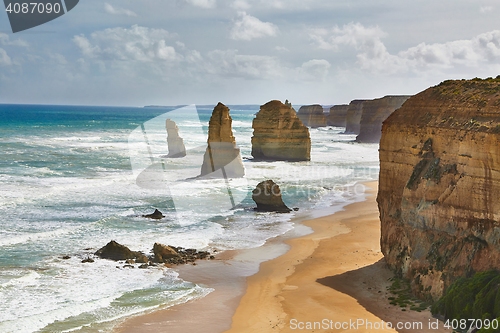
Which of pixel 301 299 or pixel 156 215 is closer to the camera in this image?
pixel 301 299

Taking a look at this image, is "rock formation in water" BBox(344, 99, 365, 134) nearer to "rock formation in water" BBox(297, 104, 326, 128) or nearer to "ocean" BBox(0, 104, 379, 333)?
"rock formation in water" BBox(297, 104, 326, 128)

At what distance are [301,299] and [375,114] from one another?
77779 millimetres

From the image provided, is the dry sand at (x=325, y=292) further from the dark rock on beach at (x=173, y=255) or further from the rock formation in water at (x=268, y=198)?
the rock formation in water at (x=268, y=198)

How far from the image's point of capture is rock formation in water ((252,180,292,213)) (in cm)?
3422

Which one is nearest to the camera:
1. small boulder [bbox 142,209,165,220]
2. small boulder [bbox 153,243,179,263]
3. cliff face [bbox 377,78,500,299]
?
cliff face [bbox 377,78,500,299]

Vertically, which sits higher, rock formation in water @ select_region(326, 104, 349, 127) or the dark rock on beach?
rock formation in water @ select_region(326, 104, 349, 127)

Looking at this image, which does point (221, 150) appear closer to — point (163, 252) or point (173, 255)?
point (173, 255)

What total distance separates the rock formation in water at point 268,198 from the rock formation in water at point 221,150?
1173cm

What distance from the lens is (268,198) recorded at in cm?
3425

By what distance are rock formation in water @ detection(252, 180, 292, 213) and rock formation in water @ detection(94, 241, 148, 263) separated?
12.2 meters

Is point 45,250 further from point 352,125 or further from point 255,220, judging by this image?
point 352,125

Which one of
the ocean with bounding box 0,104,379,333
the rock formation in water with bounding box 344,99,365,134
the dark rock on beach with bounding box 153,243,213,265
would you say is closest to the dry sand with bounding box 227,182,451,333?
the ocean with bounding box 0,104,379,333

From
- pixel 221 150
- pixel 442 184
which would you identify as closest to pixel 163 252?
pixel 442 184

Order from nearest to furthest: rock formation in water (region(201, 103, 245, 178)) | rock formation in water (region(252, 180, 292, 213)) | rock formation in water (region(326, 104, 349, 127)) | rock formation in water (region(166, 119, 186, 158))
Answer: rock formation in water (region(252, 180, 292, 213))
rock formation in water (region(201, 103, 245, 178))
rock formation in water (region(166, 119, 186, 158))
rock formation in water (region(326, 104, 349, 127))
